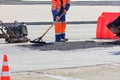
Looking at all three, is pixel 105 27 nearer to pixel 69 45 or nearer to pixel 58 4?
pixel 58 4

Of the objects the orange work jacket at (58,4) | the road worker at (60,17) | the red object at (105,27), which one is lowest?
the red object at (105,27)

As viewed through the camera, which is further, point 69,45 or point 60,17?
point 60,17

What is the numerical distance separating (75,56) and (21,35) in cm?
362

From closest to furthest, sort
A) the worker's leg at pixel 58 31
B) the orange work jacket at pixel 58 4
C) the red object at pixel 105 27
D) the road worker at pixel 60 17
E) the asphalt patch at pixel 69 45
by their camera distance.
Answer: the asphalt patch at pixel 69 45
the orange work jacket at pixel 58 4
the road worker at pixel 60 17
the worker's leg at pixel 58 31
the red object at pixel 105 27

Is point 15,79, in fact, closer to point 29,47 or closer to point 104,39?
point 29,47

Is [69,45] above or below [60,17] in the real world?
below

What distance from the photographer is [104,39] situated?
20.0 m

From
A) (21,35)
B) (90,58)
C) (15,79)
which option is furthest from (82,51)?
(15,79)

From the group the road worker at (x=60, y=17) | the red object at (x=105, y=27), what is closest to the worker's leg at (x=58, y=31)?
the road worker at (x=60, y=17)

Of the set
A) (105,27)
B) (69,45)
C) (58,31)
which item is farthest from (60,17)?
(105,27)

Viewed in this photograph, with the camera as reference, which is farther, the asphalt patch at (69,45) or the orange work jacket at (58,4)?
the orange work jacket at (58,4)

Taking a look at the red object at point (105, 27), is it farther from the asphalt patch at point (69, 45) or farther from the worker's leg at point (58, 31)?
the worker's leg at point (58, 31)

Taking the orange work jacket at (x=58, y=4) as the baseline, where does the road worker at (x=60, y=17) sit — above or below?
below

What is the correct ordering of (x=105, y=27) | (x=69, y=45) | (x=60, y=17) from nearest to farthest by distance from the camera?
1. (x=69, y=45)
2. (x=60, y=17)
3. (x=105, y=27)
